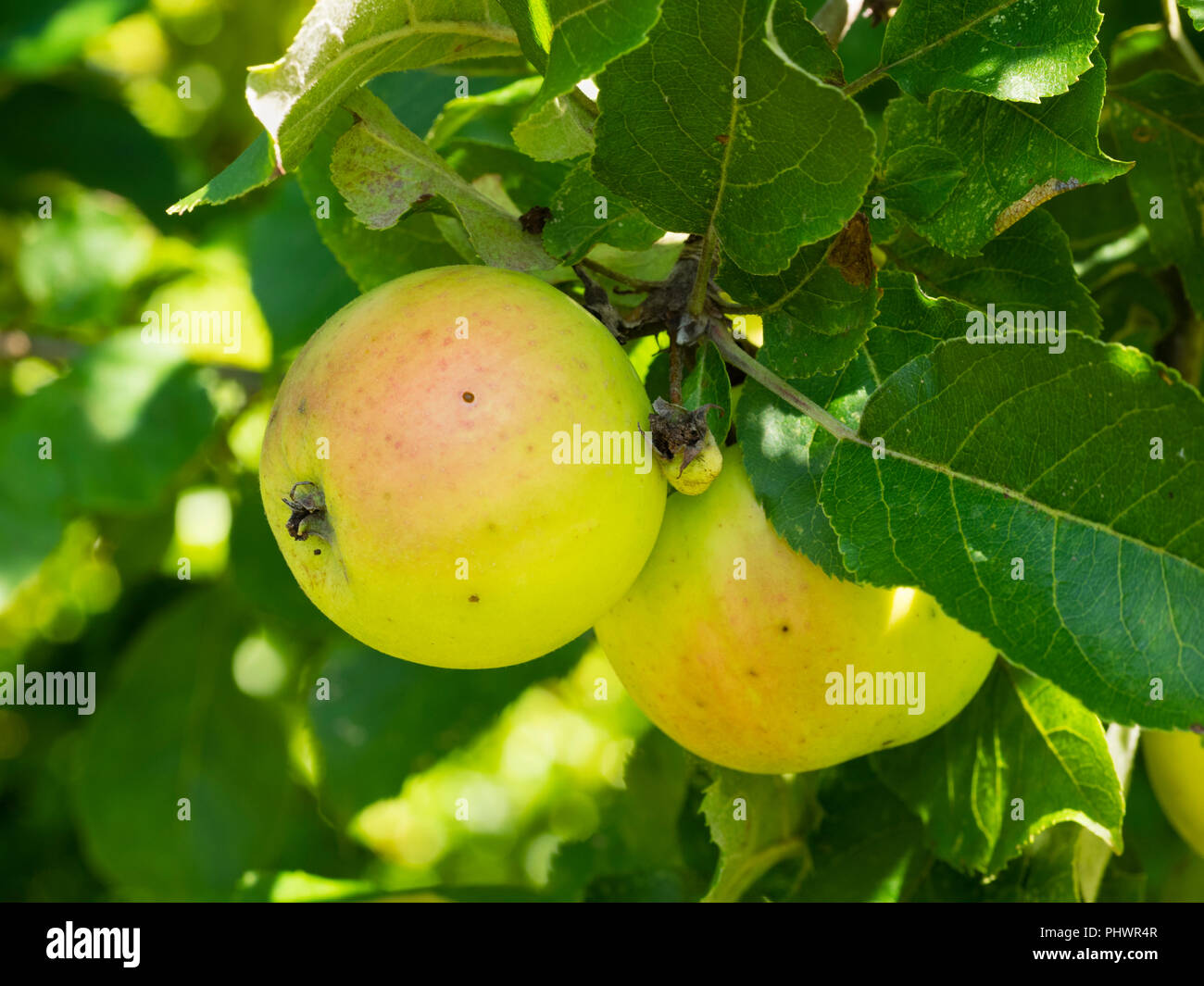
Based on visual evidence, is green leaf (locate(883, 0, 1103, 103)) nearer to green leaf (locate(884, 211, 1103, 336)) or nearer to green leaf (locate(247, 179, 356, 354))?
green leaf (locate(884, 211, 1103, 336))

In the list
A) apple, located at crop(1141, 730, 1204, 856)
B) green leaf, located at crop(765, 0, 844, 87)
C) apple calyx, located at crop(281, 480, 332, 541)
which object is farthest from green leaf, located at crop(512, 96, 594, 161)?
apple, located at crop(1141, 730, 1204, 856)

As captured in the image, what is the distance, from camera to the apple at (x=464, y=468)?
0.86 metres

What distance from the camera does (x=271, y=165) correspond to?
0.84m

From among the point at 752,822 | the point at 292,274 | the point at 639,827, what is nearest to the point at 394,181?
the point at 752,822

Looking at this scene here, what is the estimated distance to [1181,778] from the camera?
1458mm

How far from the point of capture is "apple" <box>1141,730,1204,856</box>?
1.44 meters

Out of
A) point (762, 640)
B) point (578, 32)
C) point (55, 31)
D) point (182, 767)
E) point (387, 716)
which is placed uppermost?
point (55, 31)

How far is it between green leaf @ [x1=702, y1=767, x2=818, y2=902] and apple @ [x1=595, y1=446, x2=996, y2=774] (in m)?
0.18

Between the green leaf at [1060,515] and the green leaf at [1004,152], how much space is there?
159 mm

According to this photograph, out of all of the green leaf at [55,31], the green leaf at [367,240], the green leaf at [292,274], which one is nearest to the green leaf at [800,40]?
the green leaf at [367,240]

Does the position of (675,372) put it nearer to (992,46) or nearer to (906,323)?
(906,323)

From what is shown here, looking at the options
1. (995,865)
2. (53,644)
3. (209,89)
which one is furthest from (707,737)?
(209,89)

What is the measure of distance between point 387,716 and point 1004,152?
1417 mm
